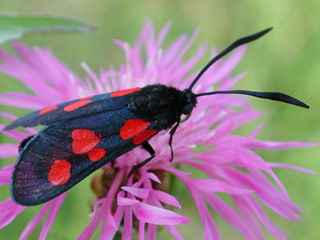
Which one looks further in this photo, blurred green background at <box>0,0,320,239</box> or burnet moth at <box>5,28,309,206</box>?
blurred green background at <box>0,0,320,239</box>

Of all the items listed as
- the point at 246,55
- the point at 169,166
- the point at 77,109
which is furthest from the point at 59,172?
the point at 246,55

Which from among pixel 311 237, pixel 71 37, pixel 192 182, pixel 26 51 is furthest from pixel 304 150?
pixel 71 37

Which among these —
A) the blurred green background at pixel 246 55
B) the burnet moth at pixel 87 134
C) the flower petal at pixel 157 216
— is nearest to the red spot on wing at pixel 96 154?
the burnet moth at pixel 87 134

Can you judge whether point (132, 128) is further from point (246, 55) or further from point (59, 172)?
point (246, 55)

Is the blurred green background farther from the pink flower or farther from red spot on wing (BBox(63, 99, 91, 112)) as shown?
red spot on wing (BBox(63, 99, 91, 112))

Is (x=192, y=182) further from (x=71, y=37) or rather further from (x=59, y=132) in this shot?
(x=71, y=37)

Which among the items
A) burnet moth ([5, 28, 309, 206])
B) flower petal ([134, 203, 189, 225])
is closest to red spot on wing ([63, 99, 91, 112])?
burnet moth ([5, 28, 309, 206])
